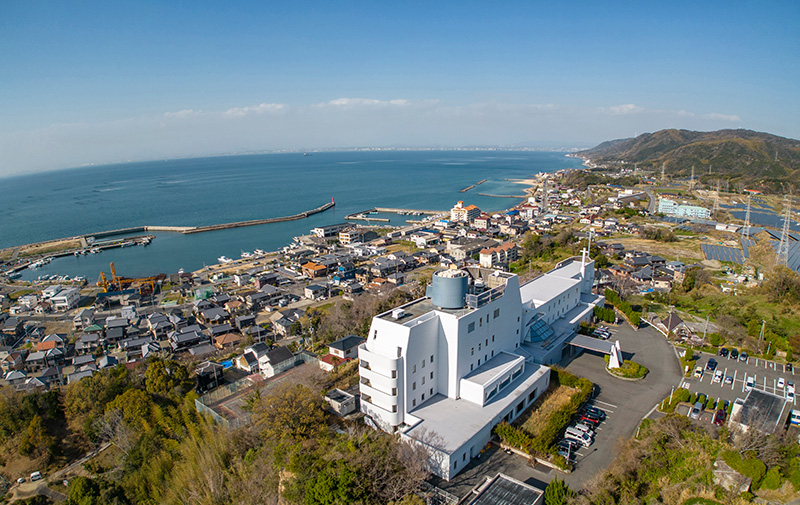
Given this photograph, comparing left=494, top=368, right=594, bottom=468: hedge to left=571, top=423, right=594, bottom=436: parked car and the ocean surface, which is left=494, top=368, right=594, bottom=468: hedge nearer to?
left=571, top=423, right=594, bottom=436: parked car

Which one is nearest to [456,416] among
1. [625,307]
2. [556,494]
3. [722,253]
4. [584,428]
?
[556,494]

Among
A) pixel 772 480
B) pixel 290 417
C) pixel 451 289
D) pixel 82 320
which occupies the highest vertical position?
pixel 451 289

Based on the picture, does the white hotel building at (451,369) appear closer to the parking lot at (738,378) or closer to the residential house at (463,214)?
the parking lot at (738,378)

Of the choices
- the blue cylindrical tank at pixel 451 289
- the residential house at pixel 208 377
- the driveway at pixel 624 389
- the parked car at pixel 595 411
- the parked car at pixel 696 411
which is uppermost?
the blue cylindrical tank at pixel 451 289

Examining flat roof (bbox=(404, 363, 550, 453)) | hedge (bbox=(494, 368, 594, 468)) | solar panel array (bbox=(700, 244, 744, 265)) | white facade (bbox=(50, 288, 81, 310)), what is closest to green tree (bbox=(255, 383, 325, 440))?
flat roof (bbox=(404, 363, 550, 453))

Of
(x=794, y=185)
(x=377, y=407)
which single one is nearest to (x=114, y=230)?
(x=377, y=407)

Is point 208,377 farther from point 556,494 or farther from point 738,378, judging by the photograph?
point 738,378

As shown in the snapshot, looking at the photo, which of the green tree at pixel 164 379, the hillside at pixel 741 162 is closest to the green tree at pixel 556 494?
the green tree at pixel 164 379
